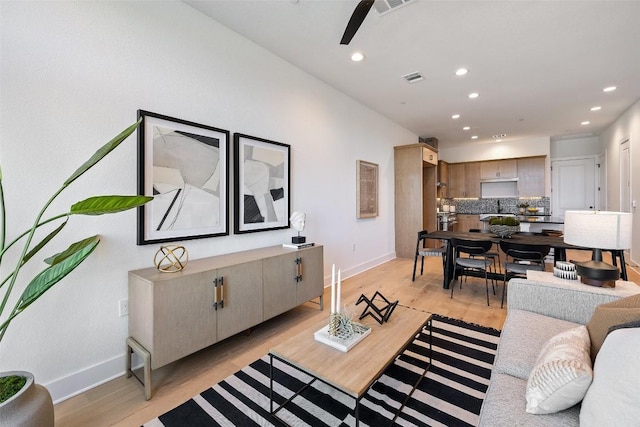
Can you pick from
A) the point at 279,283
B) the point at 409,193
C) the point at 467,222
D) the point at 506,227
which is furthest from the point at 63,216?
the point at 467,222

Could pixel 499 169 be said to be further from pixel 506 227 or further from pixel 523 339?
pixel 523 339

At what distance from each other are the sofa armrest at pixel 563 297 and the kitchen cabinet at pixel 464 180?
6.71m

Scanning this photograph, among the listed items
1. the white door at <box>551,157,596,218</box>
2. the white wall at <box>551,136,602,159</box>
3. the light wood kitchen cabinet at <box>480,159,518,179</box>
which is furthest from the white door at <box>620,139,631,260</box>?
the light wood kitchen cabinet at <box>480,159,518,179</box>

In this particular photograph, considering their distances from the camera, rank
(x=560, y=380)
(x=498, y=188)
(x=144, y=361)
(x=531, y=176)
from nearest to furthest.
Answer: (x=560, y=380), (x=144, y=361), (x=531, y=176), (x=498, y=188)

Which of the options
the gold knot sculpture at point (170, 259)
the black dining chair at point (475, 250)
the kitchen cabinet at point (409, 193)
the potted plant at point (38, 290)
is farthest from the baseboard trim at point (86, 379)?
the kitchen cabinet at point (409, 193)

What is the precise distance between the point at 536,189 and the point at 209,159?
8.26 m

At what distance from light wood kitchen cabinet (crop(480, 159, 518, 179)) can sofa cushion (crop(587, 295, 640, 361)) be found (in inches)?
294

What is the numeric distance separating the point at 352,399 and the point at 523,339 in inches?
42.4

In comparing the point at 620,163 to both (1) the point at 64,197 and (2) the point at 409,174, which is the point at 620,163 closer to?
(2) the point at 409,174

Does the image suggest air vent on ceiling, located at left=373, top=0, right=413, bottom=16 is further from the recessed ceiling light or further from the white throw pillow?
the white throw pillow

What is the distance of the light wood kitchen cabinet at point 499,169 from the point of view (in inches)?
302

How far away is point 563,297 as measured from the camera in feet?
6.12

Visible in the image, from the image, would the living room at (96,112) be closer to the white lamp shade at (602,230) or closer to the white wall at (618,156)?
the white lamp shade at (602,230)

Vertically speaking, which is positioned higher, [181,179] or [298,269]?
[181,179]
